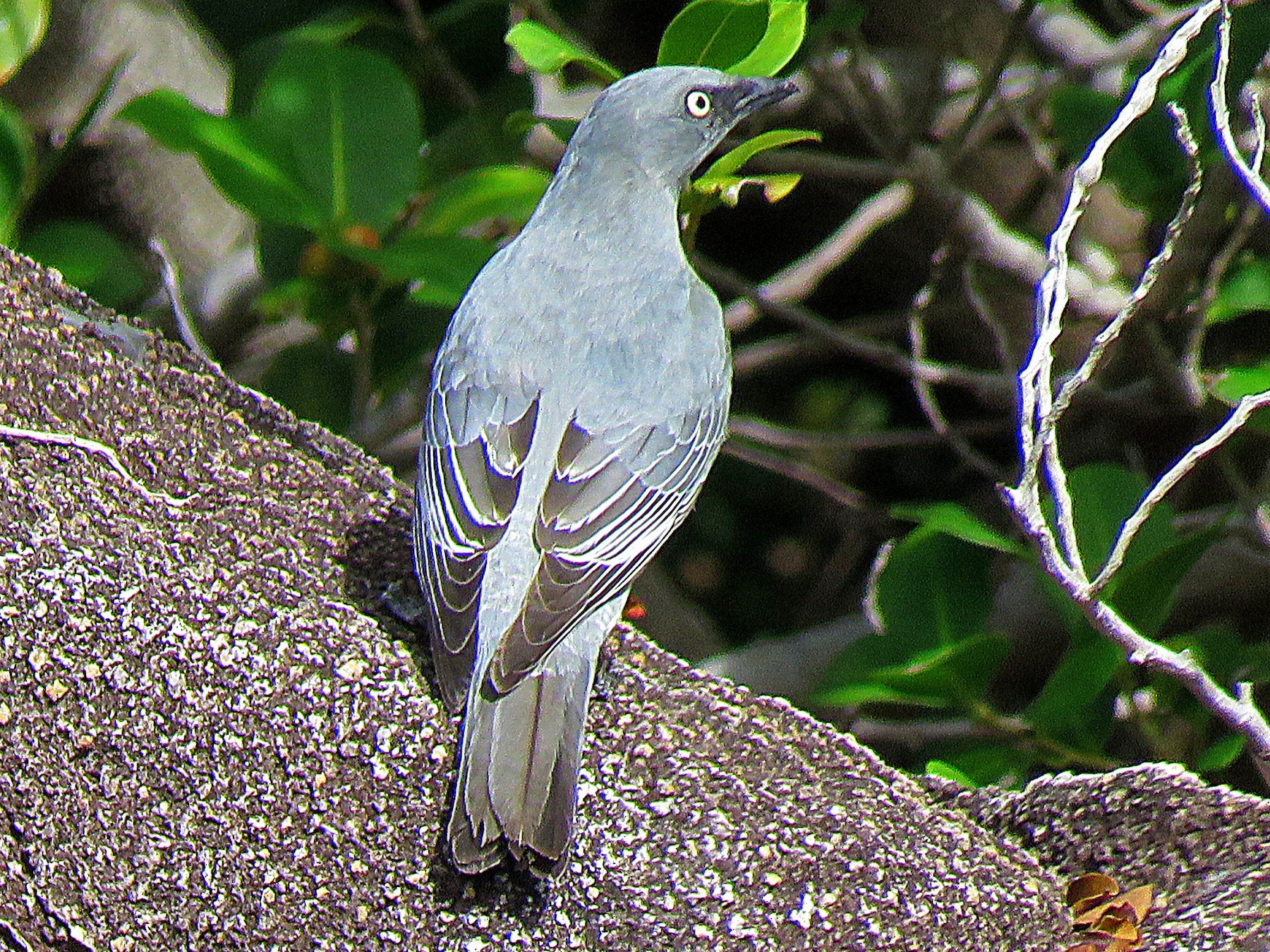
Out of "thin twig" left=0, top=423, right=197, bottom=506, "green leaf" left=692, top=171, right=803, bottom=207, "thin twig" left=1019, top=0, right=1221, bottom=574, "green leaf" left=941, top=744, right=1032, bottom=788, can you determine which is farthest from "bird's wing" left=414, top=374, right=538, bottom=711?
"green leaf" left=941, top=744, right=1032, bottom=788

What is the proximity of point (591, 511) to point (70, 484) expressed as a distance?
0.74 meters

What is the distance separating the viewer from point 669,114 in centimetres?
281

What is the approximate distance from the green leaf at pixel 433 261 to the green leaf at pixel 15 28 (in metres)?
0.90

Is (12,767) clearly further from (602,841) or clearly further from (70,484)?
(602,841)

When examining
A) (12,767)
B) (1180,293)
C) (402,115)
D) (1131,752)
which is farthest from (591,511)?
(1131,752)

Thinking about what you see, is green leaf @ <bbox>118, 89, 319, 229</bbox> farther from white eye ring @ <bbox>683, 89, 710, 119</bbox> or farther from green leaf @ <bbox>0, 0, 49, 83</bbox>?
white eye ring @ <bbox>683, 89, 710, 119</bbox>

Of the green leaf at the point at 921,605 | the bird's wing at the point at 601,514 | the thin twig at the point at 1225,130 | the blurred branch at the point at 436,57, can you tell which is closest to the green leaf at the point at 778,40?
the bird's wing at the point at 601,514

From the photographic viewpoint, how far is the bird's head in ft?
9.07

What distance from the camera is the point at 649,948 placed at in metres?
1.71

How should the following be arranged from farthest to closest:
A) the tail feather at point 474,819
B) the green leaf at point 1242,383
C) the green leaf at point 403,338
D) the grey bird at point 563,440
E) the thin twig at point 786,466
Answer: the thin twig at point 786,466 → the green leaf at point 403,338 → the green leaf at point 1242,383 → the grey bird at point 563,440 → the tail feather at point 474,819

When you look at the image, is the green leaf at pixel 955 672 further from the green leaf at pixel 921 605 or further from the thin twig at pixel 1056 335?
the thin twig at pixel 1056 335

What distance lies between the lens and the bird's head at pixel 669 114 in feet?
9.07

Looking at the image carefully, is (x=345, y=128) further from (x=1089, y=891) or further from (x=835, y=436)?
(x=1089, y=891)

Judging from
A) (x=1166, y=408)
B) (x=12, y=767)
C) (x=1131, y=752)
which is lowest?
(x=1131, y=752)
